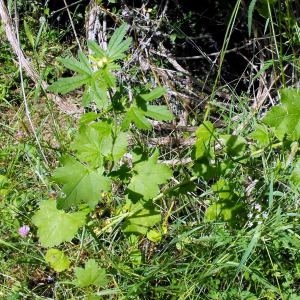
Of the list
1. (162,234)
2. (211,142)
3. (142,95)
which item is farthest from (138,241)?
(142,95)

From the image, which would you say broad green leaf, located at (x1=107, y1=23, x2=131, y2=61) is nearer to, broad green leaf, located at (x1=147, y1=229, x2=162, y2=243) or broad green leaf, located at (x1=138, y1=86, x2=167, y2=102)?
broad green leaf, located at (x1=138, y1=86, x2=167, y2=102)

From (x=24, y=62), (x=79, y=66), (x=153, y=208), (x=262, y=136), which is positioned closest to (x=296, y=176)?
(x=262, y=136)

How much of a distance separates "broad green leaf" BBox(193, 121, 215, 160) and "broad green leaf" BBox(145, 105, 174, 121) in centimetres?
30

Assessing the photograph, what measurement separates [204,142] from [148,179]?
326 millimetres

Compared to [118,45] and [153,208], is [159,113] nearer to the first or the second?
[118,45]

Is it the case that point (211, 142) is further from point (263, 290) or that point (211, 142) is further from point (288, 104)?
point (263, 290)

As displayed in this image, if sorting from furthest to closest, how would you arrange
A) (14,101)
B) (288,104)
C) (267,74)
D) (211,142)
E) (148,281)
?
1. (14,101)
2. (267,74)
3. (211,142)
4. (148,281)
5. (288,104)

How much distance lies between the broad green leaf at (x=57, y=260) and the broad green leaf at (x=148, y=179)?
0.45m

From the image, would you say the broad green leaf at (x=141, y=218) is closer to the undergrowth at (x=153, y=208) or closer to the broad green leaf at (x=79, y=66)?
the undergrowth at (x=153, y=208)

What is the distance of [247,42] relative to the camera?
2.62m

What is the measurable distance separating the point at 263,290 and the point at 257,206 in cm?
31

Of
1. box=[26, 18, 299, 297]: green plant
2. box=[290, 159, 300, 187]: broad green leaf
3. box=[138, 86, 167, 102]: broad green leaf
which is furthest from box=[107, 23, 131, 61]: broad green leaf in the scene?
box=[290, 159, 300, 187]: broad green leaf

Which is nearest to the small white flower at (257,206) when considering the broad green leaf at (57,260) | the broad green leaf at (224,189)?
the broad green leaf at (224,189)

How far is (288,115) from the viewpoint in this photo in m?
1.58
